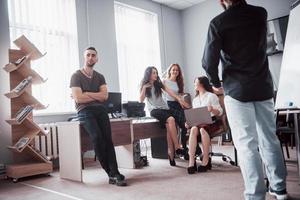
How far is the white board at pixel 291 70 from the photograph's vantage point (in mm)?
2468

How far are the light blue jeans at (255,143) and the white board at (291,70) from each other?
0.73 metres

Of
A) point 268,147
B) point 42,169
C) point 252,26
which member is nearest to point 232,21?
point 252,26

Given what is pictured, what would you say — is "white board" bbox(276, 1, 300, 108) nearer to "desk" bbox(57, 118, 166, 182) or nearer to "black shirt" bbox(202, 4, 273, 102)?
"black shirt" bbox(202, 4, 273, 102)

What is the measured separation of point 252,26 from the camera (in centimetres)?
165

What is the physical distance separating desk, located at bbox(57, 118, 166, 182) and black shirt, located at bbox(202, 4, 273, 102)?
175cm

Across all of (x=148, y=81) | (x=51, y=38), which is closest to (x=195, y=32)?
(x=148, y=81)

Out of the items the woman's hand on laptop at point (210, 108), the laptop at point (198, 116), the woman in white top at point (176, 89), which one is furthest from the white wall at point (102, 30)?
the woman's hand on laptop at point (210, 108)

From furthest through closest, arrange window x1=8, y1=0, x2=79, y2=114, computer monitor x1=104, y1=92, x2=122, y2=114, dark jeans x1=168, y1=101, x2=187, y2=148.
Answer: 1. window x1=8, y1=0, x2=79, y2=114
2. dark jeans x1=168, y1=101, x2=187, y2=148
3. computer monitor x1=104, y1=92, x2=122, y2=114

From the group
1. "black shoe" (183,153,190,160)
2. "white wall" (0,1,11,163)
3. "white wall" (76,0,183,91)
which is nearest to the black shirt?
"black shoe" (183,153,190,160)

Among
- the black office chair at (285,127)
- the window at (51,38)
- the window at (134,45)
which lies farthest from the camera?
the window at (134,45)

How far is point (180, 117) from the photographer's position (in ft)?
12.4

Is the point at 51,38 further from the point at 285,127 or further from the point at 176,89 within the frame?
the point at 285,127

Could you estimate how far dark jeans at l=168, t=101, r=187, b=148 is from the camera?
3.77m

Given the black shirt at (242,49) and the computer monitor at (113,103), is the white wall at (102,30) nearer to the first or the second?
the computer monitor at (113,103)
